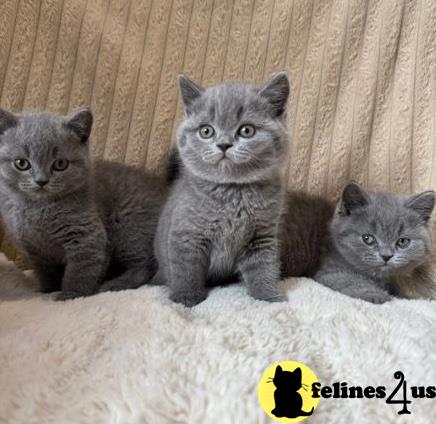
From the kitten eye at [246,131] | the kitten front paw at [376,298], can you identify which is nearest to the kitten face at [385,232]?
the kitten front paw at [376,298]

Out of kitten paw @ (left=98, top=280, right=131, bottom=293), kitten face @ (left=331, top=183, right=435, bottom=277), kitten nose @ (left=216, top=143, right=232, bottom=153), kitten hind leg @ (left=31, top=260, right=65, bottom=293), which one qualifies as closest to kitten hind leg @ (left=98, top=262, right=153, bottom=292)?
kitten paw @ (left=98, top=280, right=131, bottom=293)

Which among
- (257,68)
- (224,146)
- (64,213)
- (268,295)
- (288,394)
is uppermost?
(257,68)

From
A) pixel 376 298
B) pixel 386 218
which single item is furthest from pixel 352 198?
pixel 376 298

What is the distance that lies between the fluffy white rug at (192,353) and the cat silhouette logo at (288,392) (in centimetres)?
2

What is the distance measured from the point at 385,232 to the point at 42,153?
1001 mm

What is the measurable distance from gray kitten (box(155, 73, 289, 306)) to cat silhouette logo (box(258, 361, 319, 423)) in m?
0.36

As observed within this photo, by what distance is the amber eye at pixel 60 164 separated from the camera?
1.28 metres

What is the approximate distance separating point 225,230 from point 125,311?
1.07ft

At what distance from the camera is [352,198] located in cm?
146

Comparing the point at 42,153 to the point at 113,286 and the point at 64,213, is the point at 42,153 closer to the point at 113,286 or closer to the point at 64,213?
the point at 64,213

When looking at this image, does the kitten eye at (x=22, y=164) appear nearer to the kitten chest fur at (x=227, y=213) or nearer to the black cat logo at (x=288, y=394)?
the kitten chest fur at (x=227, y=213)

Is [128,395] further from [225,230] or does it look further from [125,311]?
[225,230]

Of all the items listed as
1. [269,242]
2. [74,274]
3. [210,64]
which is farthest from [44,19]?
[269,242]

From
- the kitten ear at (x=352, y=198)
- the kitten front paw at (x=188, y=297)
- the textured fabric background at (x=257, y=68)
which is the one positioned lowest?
the kitten front paw at (x=188, y=297)
